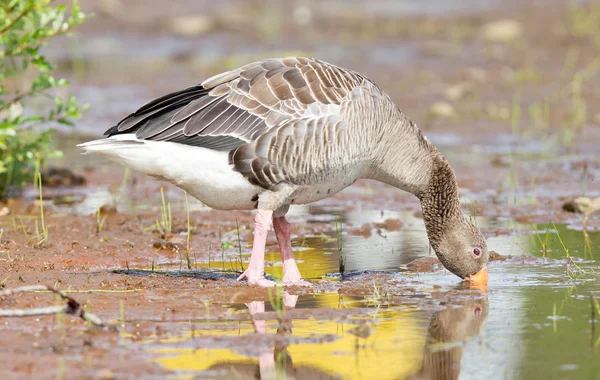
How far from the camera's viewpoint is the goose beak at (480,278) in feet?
26.2

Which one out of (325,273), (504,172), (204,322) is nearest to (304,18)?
(504,172)

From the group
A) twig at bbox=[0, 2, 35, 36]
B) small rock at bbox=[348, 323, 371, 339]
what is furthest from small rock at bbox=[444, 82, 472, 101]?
small rock at bbox=[348, 323, 371, 339]

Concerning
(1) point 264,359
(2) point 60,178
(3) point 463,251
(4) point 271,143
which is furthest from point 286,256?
(2) point 60,178

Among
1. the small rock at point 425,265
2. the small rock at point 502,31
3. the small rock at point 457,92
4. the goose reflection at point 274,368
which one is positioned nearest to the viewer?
the goose reflection at point 274,368

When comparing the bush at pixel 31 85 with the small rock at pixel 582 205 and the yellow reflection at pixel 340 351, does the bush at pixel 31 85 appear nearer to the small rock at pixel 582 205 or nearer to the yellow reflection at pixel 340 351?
the yellow reflection at pixel 340 351

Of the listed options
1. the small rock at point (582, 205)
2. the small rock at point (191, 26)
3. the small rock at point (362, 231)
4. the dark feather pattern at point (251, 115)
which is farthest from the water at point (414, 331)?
the small rock at point (191, 26)

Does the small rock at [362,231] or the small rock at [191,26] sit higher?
the small rock at [191,26]

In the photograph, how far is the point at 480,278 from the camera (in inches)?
316

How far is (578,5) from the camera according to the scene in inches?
1007

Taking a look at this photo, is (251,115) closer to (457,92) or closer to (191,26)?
(457,92)

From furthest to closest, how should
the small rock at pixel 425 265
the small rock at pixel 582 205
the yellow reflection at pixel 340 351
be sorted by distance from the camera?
the small rock at pixel 582 205 < the small rock at pixel 425 265 < the yellow reflection at pixel 340 351

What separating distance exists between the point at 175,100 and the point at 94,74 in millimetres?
14508

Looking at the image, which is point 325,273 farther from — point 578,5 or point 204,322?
point 578,5

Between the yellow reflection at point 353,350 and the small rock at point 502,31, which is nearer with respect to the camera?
the yellow reflection at point 353,350
